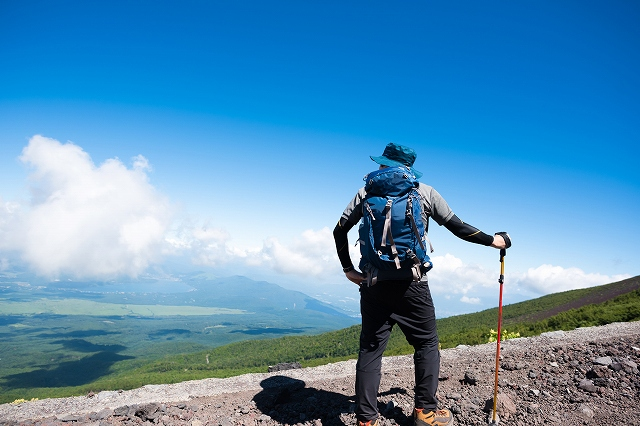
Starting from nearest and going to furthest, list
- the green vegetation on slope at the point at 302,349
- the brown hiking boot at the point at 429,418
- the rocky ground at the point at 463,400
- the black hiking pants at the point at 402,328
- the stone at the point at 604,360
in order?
the black hiking pants at the point at 402,328 → the brown hiking boot at the point at 429,418 → the rocky ground at the point at 463,400 → the stone at the point at 604,360 → the green vegetation on slope at the point at 302,349

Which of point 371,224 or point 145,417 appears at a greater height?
point 371,224

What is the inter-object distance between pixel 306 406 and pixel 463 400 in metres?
2.34

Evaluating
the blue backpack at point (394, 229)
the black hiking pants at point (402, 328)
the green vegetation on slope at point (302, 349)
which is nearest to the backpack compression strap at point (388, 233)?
the blue backpack at point (394, 229)

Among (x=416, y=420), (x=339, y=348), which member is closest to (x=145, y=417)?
(x=416, y=420)

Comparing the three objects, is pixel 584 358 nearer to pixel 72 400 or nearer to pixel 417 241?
pixel 417 241

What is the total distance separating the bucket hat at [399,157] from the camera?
4168 mm

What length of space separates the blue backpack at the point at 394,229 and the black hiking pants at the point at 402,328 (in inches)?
7.5

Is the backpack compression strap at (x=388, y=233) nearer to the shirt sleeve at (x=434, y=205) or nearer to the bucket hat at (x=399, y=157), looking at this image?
the shirt sleeve at (x=434, y=205)

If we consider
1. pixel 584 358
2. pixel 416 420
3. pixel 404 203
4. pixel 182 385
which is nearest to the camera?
pixel 404 203

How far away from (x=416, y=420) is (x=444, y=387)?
2.04 metres

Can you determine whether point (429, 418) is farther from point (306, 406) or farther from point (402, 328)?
point (306, 406)

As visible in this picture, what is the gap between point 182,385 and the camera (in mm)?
9406

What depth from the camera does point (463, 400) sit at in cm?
501

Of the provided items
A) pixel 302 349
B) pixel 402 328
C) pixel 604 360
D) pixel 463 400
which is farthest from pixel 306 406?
pixel 302 349
